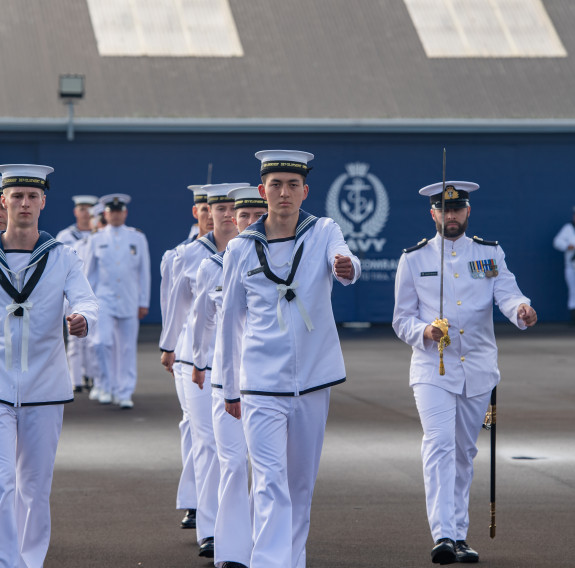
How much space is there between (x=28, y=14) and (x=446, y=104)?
8.13 m

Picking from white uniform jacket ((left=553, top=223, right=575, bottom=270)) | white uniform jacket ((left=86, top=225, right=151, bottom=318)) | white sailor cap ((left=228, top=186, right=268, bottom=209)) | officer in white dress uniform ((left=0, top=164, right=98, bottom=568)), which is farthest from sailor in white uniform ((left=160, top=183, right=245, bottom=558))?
white uniform jacket ((left=553, top=223, right=575, bottom=270))

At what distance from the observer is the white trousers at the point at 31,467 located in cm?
625

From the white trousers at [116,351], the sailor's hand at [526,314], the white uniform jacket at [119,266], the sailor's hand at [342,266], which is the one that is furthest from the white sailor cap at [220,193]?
the white uniform jacket at [119,266]

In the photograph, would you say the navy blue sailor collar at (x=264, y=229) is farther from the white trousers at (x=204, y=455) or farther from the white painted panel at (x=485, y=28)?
the white painted panel at (x=485, y=28)

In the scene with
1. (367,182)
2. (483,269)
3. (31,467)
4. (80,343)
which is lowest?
(80,343)

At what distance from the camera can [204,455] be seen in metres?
7.75

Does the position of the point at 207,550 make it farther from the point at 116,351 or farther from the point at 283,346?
the point at 116,351

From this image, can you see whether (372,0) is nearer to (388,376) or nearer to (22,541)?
(388,376)

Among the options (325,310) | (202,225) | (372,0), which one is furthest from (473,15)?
(325,310)

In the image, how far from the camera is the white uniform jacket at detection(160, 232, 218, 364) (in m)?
8.36

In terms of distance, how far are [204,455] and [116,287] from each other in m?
7.30

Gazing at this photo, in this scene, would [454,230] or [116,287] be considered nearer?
[454,230]

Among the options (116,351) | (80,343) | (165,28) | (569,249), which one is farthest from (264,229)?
(165,28)

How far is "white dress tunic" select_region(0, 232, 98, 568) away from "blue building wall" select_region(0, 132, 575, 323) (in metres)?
17.0
